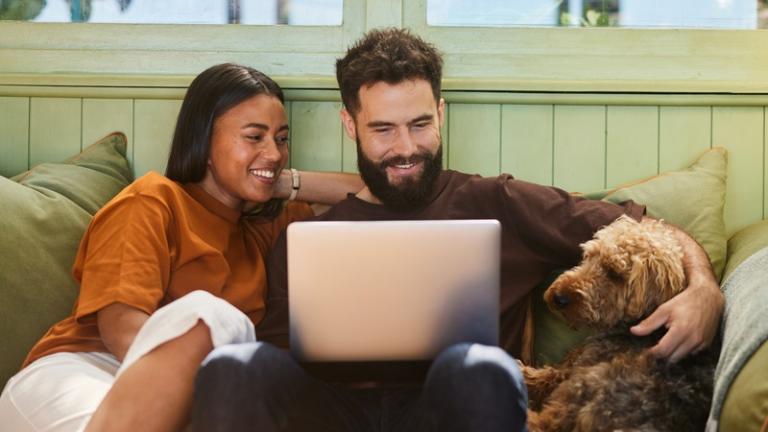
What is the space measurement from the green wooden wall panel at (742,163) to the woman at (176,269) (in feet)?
3.52

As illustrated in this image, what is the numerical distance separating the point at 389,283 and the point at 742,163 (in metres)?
1.49

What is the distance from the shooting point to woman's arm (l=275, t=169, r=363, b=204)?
2266mm

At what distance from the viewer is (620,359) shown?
6.09 ft

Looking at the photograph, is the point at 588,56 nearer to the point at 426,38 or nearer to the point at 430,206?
the point at 426,38

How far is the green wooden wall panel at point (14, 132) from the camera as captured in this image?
8.41 ft

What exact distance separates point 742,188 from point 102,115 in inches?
73.8

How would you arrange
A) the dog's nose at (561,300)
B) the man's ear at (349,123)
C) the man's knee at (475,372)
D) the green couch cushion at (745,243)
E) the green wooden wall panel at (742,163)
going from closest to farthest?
the man's knee at (475,372) → the dog's nose at (561,300) → the green couch cushion at (745,243) → the man's ear at (349,123) → the green wooden wall panel at (742,163)

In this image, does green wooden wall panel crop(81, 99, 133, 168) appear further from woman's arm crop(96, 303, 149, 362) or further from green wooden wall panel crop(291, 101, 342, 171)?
woman's arm crop(96, 303, 149, 362)

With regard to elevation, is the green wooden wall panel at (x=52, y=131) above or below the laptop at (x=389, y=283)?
above

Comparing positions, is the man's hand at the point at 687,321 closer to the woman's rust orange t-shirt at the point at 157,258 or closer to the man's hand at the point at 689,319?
the man's hand at the point at 689,319

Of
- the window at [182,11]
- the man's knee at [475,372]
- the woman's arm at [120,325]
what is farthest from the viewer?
the window at [182,11]

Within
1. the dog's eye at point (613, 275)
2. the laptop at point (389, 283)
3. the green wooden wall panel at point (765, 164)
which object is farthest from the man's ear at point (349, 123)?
the green wooden wall panel at point (765, 164)

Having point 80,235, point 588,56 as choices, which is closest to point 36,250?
point 80,235

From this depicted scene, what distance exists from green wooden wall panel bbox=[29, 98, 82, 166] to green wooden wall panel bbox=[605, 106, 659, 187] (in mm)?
1571
